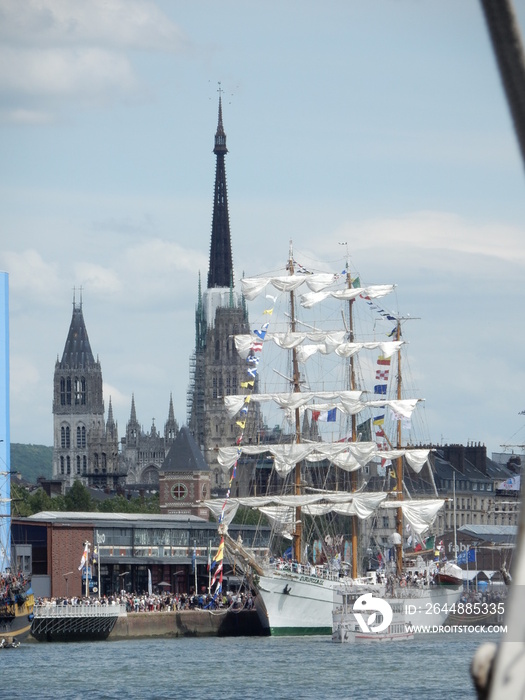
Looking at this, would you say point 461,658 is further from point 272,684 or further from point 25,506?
point 25,506

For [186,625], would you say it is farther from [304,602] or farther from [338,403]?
[338,403]

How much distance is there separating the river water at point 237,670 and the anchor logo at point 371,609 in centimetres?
167

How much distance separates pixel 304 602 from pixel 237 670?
2804cm

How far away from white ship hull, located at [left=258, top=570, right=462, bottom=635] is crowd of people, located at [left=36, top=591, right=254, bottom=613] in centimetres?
387

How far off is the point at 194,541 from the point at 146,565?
682 centimetres

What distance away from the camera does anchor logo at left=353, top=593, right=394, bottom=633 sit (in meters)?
69.9

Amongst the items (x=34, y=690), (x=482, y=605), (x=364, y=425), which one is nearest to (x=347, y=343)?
(x=364, y=425)

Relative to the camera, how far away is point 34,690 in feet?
140

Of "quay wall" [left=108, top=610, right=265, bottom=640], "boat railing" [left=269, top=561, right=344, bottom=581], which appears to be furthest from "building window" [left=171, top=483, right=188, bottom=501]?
"boat railing" [left=269, top=561, right=344, bottom=581]

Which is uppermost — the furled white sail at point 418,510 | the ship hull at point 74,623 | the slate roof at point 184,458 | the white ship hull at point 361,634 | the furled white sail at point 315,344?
the furled white sail at point 315,344

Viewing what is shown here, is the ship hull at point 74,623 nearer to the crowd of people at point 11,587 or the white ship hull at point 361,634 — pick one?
the crowd of people at point 11,587

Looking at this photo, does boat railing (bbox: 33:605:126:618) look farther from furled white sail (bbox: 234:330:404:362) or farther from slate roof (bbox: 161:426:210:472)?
slate roof (bbox: 161:426:210:472)

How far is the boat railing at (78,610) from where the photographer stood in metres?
70.8

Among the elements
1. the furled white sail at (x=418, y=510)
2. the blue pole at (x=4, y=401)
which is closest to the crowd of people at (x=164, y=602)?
the blue pole at (x=4, y=401)
